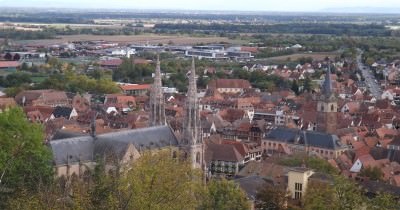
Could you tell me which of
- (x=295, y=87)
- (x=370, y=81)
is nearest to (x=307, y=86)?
(x=295, y=87)

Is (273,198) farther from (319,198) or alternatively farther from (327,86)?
(327,86)

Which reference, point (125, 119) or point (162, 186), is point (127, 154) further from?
point (125, 119)

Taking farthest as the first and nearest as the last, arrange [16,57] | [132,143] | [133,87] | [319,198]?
[16,57]
[133,87]
[132,143]
[319,198]

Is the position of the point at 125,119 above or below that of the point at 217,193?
below

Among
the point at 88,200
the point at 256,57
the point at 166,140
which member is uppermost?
the point at 88,200

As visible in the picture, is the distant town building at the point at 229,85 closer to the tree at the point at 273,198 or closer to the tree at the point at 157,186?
the tree at the point at 273,198

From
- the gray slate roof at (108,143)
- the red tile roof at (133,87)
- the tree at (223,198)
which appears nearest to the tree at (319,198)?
the tree at (223,198)

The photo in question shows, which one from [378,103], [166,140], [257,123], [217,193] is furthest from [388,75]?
[217,193]
